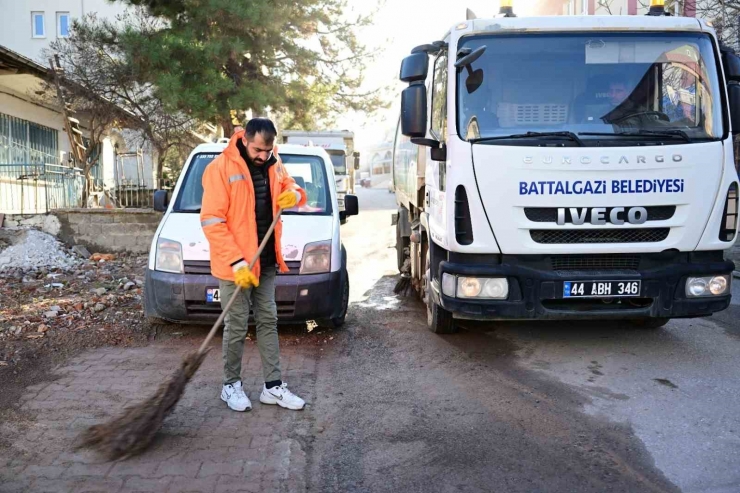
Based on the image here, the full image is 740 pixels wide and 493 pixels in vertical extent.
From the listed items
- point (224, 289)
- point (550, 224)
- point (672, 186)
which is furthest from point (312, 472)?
point (672, 186)

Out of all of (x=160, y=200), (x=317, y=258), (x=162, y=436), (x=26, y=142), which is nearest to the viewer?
(x=162, y=436)

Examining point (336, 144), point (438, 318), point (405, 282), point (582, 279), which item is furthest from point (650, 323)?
point (336, 144)

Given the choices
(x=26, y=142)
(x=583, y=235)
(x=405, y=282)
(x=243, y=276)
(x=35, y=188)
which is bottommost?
(x=405, y=282)

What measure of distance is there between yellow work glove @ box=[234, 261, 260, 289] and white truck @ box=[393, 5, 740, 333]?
197cm

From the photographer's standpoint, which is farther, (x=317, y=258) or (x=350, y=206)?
(x=350, y=206)

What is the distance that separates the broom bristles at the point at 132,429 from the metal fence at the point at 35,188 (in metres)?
11.3

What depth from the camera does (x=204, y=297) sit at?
6.42m

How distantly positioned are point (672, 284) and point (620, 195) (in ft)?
2.86

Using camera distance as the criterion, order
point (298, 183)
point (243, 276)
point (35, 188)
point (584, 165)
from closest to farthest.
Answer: point (243, 276)
point (584, 165)
point (298, 183)
point (35, 188)

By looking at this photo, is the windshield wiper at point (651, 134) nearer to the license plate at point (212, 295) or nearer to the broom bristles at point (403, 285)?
the license plate at point (212, 295)

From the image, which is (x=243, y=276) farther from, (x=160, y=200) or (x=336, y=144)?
(x=336, y=144)

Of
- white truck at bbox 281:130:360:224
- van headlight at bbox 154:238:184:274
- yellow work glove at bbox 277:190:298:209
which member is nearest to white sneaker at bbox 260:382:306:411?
yellow work glove at bbox 277:190:298:209

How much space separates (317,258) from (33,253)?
21.1ft

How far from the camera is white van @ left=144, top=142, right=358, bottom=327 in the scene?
21.2ft
